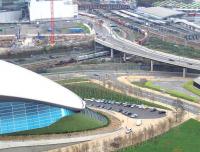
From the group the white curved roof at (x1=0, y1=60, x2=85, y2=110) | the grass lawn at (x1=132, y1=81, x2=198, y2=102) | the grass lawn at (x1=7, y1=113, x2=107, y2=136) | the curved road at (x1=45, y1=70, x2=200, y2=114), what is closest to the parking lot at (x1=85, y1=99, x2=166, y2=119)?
the curved road at (x1=45, y1=70, x2=200, y2=114)

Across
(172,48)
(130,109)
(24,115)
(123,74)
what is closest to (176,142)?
(130,109)

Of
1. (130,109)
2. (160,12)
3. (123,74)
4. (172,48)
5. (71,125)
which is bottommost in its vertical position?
(123,74)

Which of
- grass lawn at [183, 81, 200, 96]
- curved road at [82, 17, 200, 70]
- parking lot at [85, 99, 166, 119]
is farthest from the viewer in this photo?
curved road at [82, 17, 200, 70]

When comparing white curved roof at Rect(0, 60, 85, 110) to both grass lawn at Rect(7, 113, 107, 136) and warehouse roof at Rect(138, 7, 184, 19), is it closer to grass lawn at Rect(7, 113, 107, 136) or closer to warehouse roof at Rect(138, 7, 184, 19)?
grass lawn at Rect(7, 113, 107, 136)

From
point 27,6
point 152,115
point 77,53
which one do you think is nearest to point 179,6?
point 27,6

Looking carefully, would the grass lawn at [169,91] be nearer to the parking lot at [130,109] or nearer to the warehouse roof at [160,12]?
the parking lot at [130,109]

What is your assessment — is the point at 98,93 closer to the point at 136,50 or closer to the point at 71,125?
the point at 71,125

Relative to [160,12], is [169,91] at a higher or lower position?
lower
